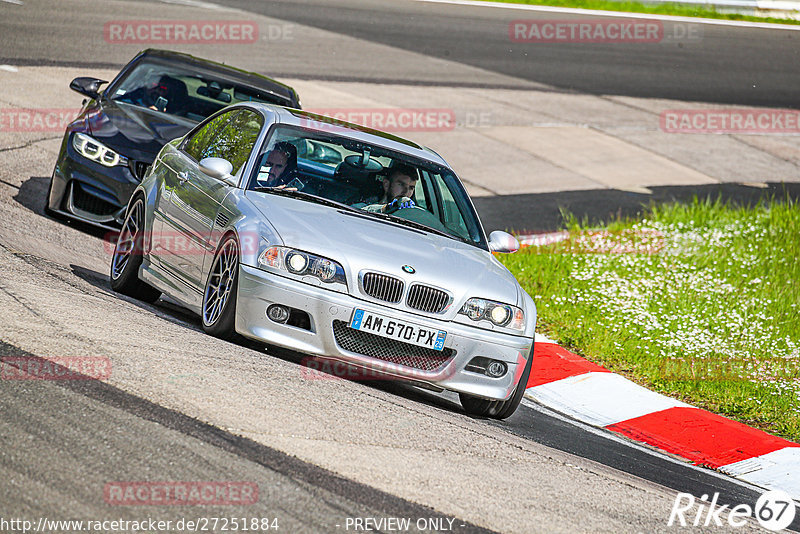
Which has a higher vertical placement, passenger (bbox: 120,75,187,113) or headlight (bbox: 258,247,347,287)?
headlight (bbox: 258,247,347,287)

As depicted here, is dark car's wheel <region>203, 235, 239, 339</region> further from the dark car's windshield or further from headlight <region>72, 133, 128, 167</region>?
the dark car's windshield

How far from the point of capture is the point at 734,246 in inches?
499

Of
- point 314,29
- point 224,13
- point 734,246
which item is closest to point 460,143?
point 734,246

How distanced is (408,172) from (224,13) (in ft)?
57.6

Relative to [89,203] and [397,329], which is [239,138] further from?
[89,203]

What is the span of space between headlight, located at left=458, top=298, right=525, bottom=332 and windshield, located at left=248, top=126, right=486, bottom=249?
0.96 metres

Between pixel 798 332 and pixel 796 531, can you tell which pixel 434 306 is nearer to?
pixel 796 531

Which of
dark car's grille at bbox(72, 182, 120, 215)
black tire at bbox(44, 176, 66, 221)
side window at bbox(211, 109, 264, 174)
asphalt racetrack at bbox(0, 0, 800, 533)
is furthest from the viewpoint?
black tire at bbox(44, 176, 66, 221)

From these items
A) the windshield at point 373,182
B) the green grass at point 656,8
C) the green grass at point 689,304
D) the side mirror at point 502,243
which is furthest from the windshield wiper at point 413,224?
the green grass at point 656,8

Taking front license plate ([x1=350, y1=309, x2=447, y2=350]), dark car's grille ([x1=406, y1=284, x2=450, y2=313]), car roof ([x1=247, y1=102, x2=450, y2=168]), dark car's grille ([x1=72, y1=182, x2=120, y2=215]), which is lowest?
dark car's grille ([x1=72, y1=182, x2=120, y2=215])

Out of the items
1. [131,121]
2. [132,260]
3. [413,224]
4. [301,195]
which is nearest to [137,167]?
[131,121]

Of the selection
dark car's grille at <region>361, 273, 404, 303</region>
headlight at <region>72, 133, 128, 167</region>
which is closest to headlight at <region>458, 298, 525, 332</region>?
dark car's grille at <region>361, 273, 404, 303</region>

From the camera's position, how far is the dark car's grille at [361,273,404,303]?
6457 millimetres

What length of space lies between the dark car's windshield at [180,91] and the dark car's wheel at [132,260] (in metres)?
2.68
